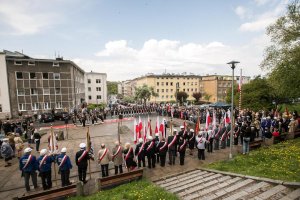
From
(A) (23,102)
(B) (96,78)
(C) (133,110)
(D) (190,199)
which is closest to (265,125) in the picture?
(D) (190,199)

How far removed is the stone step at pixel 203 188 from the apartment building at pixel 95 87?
6616cm

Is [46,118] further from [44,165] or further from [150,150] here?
[150,150]

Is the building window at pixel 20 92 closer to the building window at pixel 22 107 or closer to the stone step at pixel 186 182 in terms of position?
the building window at pixel 22 107

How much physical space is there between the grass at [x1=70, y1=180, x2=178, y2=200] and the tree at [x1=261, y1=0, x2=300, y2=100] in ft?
62.3

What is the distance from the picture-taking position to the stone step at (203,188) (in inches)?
292

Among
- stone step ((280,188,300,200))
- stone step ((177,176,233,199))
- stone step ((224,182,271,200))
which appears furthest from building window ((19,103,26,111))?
stone step ((280,188,300,200))

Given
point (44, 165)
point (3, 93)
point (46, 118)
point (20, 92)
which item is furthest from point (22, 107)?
point (44, 165)

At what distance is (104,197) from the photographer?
7.52 meters

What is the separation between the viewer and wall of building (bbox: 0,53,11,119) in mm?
36059

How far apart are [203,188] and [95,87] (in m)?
68.1

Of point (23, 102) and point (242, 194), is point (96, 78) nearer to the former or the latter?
point (23, 102)

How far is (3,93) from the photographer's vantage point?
119ft

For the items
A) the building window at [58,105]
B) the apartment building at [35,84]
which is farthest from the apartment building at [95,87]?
the building window at [58,105]

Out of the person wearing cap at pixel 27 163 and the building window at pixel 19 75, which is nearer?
the person wearing cap at pixel 27 163
